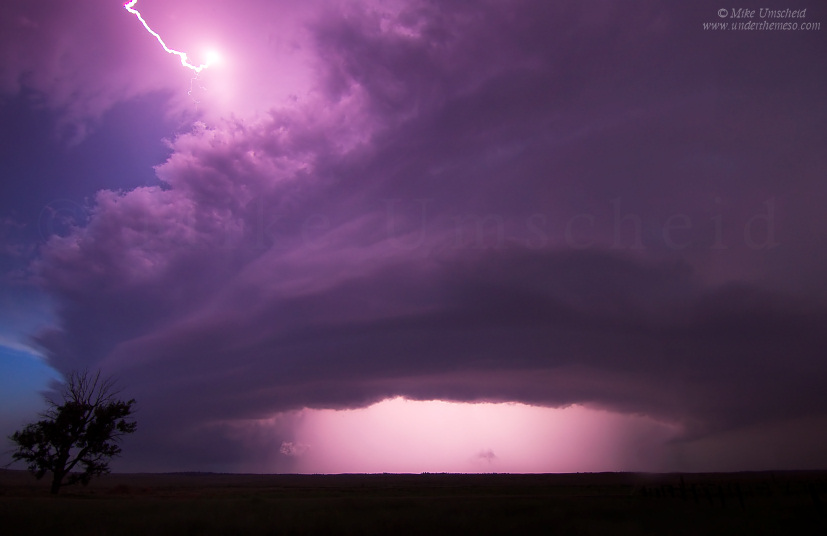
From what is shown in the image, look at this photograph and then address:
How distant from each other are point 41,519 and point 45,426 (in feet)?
111

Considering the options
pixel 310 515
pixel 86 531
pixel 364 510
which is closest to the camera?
pixel 86 531

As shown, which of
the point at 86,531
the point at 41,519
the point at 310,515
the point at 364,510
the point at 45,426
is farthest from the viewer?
the point at 45,426

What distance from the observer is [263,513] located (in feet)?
105

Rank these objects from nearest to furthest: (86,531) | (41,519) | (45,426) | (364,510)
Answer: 1. (86,531)
2. (41,519)
3. (364,510)
4. (45,426)

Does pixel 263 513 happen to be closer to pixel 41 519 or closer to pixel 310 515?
pixel 310 515

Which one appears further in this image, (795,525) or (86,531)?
(795,525)

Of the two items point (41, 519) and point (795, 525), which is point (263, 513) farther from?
point (795, 525)

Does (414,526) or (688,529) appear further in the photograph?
(688,529)

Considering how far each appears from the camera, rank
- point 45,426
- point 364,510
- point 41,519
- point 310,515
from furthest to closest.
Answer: point 45,426 < point 364,510 < point 310,515 < point 41,519

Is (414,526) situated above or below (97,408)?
below

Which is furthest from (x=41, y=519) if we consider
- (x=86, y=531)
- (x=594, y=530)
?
(x=594, y=530)

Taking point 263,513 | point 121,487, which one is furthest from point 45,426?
point 263,513

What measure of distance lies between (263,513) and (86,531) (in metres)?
9.65

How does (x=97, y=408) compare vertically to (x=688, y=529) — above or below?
above
